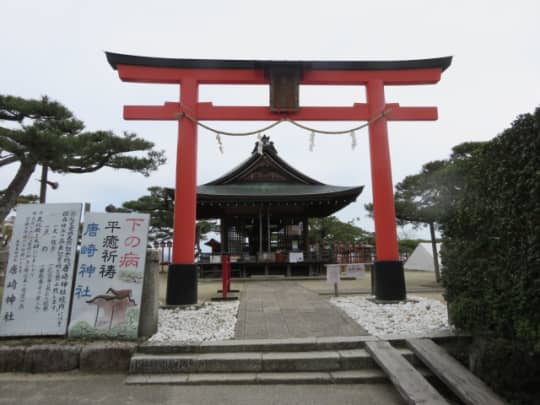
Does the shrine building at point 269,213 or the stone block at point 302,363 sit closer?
the stone block at point 302,363

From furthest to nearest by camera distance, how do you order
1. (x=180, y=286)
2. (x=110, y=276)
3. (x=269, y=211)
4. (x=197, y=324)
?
(x=269, y=211) < (x=180, y=286) < (x=197, y=324) < (x=110, y=276)

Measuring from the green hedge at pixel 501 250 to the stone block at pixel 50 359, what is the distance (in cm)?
428

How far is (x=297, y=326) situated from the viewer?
4.56m

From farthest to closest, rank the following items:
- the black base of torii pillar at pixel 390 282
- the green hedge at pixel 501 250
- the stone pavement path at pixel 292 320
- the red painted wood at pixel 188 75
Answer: the red painted wood at pixel 188 75
the black base of torii pillar at pixel 390 282
the stone pavement path at pixel 292 320
the green hedge at pixel 501 250

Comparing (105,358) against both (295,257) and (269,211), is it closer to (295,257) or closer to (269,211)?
(295,257)

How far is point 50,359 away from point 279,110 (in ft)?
17.6

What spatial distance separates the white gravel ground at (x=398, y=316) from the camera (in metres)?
4.21

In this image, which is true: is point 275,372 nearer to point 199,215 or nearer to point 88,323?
point 88,323

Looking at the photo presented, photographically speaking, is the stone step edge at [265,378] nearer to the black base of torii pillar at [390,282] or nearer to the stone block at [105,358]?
the stone block at [105,358]

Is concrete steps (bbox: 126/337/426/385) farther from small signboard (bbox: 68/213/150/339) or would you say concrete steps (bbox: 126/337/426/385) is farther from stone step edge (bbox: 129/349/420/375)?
small signboard (bbox: 68/213/150/339)

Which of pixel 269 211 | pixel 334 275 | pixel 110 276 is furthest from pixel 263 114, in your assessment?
pixel 269 211

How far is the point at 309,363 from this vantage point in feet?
11.3

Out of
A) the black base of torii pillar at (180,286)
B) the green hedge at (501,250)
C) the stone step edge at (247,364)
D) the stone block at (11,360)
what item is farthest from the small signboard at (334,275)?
the stone block at (11,360)

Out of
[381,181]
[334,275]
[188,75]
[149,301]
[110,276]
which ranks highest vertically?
[188,75]
